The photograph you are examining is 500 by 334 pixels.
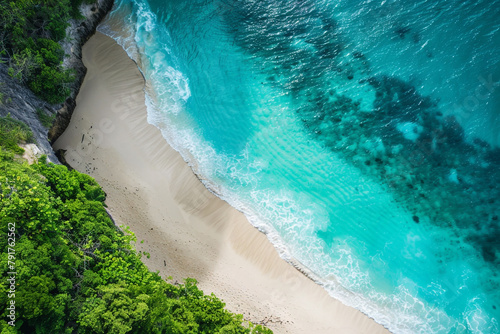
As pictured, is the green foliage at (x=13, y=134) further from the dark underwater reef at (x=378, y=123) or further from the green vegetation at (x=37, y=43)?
the dark underwater reef at (x=378, y=123)

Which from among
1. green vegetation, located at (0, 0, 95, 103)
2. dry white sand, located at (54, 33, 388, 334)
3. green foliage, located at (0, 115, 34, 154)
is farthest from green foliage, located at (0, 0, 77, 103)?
green foliage, located at (0, 115, 34, 154)

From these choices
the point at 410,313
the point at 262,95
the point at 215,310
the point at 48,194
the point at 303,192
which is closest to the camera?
the point at 48,194

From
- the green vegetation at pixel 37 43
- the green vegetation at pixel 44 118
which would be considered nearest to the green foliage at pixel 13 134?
the green vegetation at pixel 44 118

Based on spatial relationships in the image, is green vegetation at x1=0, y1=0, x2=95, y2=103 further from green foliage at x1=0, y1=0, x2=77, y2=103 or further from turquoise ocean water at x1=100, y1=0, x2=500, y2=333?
turquoise ocean water at x1=100, y1=0, x2=500, y2=333

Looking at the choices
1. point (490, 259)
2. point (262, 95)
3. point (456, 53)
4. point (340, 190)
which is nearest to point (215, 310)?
point (340, 190)

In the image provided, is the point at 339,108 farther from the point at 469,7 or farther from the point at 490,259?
the point at 490,259

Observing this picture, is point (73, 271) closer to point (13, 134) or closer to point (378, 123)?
point (13, 134)

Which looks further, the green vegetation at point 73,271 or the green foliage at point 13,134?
the green foliage at point 13,134
